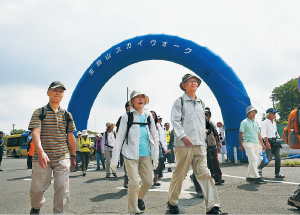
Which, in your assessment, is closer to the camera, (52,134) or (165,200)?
(52,134)

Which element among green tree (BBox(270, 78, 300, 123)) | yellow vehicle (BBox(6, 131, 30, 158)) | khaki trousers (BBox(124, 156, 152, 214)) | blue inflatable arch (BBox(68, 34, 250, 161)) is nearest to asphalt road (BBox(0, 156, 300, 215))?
khaki trousers (BBox(124, 156, 152, 214))

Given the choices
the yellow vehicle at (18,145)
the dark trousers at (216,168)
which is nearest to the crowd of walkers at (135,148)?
the dark trousers at (216,168)

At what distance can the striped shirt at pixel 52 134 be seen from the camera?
9.88 feet

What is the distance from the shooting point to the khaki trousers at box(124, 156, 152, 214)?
3.29m

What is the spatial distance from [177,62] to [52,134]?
10.7m

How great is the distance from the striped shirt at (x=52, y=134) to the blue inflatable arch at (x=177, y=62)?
9514 mm

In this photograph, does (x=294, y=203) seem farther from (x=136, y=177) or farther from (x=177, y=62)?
(x=177, y=62)

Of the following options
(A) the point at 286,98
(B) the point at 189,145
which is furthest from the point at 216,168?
(A) the point at 286,98

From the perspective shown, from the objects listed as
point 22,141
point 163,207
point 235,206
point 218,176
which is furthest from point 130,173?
point 22,141

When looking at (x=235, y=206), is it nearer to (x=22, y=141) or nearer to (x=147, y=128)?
(x=147, y=128)

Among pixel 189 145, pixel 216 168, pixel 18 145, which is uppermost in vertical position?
pixel 189 145

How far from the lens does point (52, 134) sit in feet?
10.1

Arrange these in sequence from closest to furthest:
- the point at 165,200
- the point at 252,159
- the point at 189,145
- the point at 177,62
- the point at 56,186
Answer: the point at 56,186 → the point at 189,145 → the point at 165,200 → the point at 252,159 → the point at 177,62

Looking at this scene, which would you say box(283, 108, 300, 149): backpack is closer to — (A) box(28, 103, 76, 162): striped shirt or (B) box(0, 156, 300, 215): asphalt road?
(B) box(0, 156, 300, 215): asphalt road
